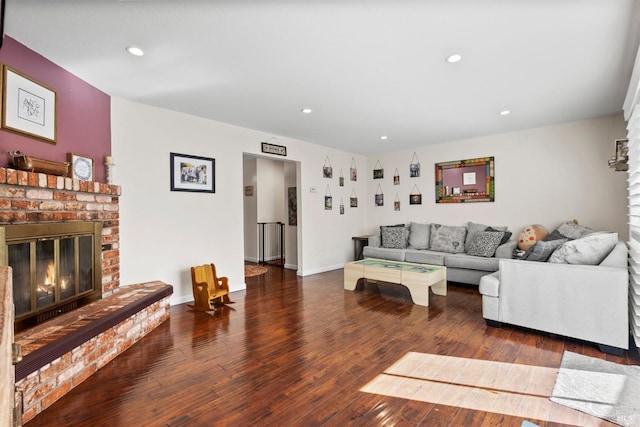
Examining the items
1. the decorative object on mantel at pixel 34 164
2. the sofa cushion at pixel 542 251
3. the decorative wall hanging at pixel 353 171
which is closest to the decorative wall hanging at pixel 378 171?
the decorative wall hanging at pixel 353 171

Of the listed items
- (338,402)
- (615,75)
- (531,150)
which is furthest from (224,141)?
(531,150)

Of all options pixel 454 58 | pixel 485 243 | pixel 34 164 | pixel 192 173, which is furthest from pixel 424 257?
pixel 34 164

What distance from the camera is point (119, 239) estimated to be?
3.31 metres

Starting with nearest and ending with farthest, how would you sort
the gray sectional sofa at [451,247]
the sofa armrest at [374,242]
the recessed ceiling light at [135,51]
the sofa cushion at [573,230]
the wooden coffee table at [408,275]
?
the recessed ceiling light at [135,51], the wooden coffee table at [408,275], the sofa cushion at [573,230], the gray sectional sofa at [451,247], the sofa armrest at [374,242]

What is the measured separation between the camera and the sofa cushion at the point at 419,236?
5.66 metres

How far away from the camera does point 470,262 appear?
4.55 metres

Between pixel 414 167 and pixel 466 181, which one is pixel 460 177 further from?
pixel 414 167

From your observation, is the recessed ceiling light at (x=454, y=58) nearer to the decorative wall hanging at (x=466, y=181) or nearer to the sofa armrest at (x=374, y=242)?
the decorative wall hanging at (x=466, y=181)

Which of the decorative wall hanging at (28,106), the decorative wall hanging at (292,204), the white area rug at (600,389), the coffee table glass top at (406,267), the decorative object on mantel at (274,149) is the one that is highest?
the decorative object on mantel at (274,149)

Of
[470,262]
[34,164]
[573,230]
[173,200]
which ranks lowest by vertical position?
[470,262]

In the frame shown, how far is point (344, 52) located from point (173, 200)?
2.72m

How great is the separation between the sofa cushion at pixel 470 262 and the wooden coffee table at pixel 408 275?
2.35 feet

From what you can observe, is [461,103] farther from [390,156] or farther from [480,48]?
[390,156]

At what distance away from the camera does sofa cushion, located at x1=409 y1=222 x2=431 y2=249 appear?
5.66 m
